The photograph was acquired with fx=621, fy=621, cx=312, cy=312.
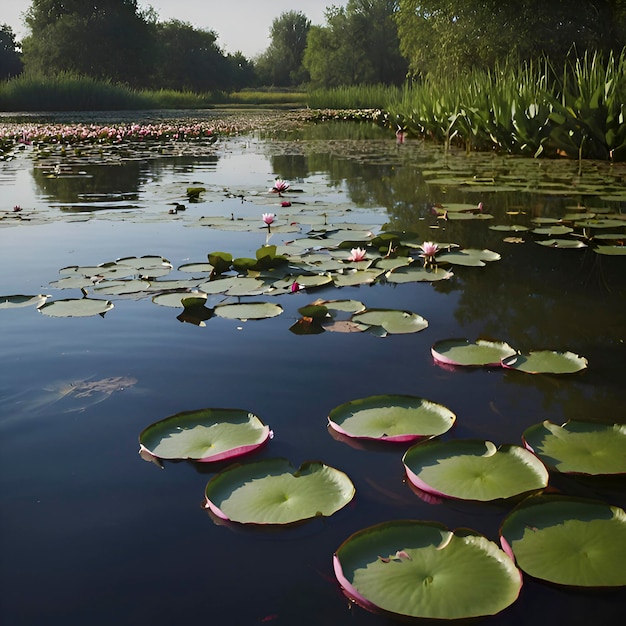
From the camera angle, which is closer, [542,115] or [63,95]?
[542,115]

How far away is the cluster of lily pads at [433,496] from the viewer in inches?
34.2

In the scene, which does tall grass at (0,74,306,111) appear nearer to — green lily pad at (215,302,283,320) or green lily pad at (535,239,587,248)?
green lily pad at (535,239,587,248)

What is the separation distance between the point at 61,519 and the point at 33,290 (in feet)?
5.27

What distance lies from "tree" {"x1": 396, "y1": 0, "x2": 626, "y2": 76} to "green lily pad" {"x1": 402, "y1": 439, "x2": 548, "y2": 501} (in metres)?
15.5

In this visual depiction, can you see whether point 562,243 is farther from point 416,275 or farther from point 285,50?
point 285,50

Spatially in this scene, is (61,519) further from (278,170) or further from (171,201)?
(278,170)

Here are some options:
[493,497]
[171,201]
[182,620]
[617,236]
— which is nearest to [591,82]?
[617,236]

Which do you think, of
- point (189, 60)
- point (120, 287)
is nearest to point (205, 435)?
point (120, 287)

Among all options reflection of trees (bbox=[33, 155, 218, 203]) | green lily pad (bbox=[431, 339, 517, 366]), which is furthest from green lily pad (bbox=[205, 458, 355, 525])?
reflection of trees (bbox=[33, 155, 218, 203])

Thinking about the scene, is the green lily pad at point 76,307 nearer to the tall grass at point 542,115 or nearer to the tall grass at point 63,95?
the tall grass at point 542,115

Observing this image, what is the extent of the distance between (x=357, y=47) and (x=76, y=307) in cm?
4729

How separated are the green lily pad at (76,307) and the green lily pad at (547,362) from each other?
53.1 inches

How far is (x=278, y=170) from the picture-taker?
6832 mm

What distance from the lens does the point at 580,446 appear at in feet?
4.04
